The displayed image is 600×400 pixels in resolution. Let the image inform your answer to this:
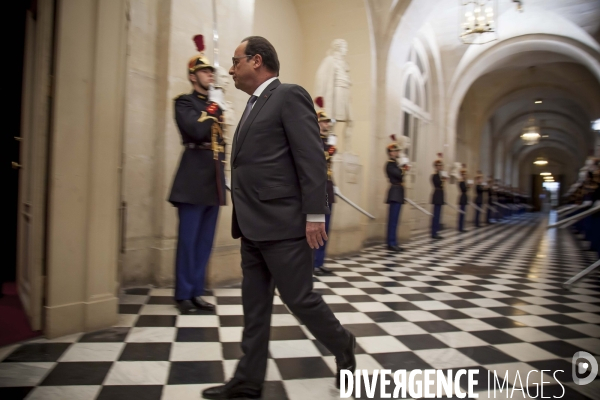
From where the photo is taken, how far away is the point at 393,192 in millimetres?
7973

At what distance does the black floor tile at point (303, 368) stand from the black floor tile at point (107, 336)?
1.07 meters

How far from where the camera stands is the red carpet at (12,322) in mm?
2504

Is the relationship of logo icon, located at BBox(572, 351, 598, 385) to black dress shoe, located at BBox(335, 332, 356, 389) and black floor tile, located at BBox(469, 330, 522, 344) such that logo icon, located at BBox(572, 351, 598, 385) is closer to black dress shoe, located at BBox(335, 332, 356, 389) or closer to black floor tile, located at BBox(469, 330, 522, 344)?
black floor tile, located at BBox(469, 330, 522, 344)

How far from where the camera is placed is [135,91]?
4059 mm

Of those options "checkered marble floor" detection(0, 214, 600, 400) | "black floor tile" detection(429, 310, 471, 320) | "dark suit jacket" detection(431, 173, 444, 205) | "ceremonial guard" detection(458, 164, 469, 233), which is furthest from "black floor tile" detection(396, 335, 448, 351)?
"ceremonial guard" detection(458, 164, 469, 233)

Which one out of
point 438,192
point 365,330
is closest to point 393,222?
point 438,192

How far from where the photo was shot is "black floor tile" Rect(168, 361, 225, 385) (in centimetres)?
207

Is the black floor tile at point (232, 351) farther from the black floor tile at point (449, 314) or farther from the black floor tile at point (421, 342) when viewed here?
the black floor tile at point (449, 314)

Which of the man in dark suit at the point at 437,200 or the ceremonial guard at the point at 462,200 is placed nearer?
the man in dark suit at the point at 437,200

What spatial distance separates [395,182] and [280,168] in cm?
646

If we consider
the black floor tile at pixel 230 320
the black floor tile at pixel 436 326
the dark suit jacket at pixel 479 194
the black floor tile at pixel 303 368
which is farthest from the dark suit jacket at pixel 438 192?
the black floor tile at pixel 303 368

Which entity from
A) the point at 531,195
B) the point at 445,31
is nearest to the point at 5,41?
the point at 445,31

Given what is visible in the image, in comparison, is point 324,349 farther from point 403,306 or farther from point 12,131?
point 12,131

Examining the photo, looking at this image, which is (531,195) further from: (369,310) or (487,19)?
(369,310)
